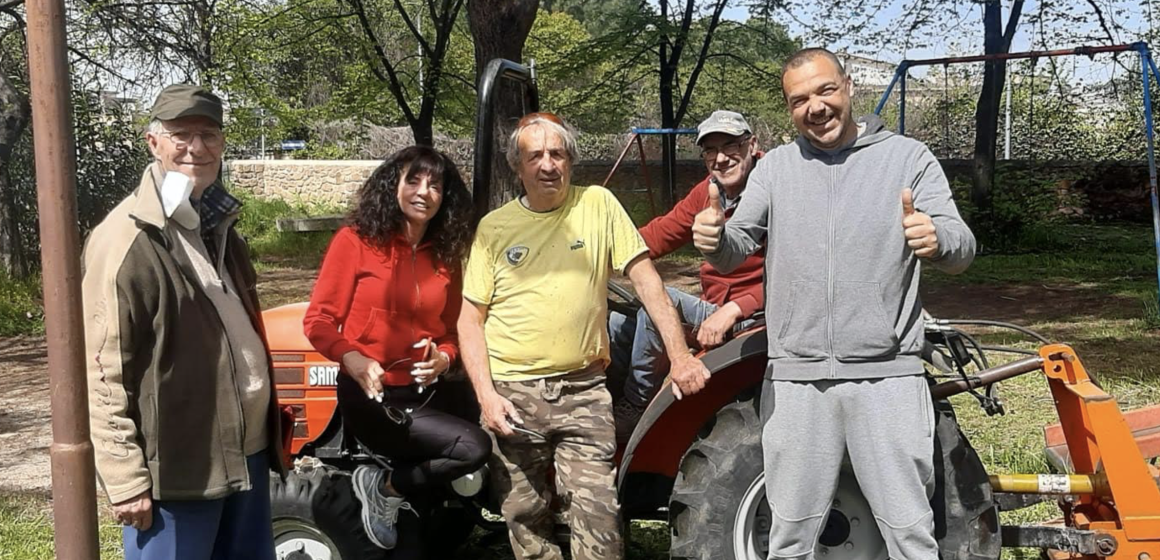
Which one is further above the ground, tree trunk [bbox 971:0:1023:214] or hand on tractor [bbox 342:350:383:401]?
tree trunk [bbox 971:0:1023:214]

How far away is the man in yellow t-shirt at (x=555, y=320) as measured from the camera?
319cm

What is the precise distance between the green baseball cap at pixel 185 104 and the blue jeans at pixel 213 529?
33.0 inches

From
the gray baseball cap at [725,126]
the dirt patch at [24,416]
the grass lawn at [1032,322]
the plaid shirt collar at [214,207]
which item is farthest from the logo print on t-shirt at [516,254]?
the dirt patch at [24,416]

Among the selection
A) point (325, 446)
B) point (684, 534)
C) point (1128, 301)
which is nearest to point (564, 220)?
point (684, 534)

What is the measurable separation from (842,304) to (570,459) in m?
0.96

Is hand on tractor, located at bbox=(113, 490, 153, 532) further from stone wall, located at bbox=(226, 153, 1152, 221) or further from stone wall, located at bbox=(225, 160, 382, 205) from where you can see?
stone wall, located at bbox=(225, 160, 382, 205)

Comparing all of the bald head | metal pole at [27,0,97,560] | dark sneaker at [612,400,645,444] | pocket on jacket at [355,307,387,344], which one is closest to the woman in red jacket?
pocket on jacket at [355,307,387,344]

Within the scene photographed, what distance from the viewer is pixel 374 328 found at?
3.31m

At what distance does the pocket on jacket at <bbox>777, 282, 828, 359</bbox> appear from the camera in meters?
2.79

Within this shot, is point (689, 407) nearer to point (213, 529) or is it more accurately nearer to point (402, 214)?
point (402, 214)

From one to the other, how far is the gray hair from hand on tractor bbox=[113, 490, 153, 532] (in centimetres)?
139

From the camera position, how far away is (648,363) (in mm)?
3576

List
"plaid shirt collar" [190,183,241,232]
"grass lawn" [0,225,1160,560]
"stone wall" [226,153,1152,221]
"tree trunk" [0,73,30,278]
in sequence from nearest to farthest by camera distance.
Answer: "plaid shirt collar" [190,183,241,232]
"grass lawn" [0,225,1160,560]
"tree trunk" [0,73,30,278]
"stone wall" [226,153,1152,221]

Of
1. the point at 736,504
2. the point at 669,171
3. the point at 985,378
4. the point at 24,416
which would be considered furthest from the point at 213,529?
the point at 669,171
